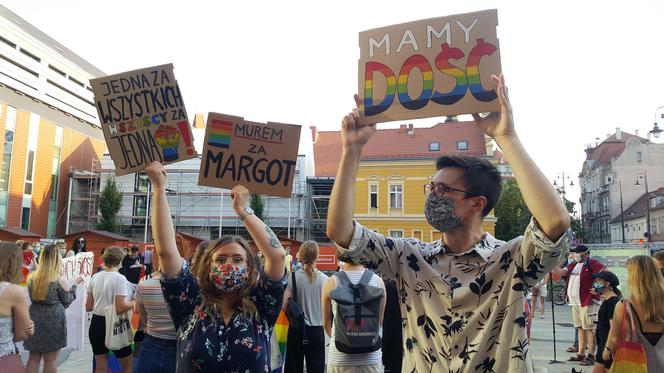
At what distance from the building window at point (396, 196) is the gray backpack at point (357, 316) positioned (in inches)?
1329

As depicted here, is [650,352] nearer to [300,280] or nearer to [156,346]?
[300,280]

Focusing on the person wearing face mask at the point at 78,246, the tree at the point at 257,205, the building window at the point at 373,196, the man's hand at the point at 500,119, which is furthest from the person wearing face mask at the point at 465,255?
the building window at the point at 373,196

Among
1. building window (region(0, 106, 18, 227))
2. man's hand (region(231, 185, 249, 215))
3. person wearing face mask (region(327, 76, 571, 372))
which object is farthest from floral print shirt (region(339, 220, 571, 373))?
building window (region(0, 106, 18, 227))

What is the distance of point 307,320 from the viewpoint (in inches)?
221

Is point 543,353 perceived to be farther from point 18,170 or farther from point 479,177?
point 18,170

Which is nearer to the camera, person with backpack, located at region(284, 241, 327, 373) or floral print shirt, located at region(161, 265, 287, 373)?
floral print shirt, located at region(161, 265, 287, 373)

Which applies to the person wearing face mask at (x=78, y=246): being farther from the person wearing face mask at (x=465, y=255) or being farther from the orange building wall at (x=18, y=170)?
the orange building wall at (x=18, y=170)

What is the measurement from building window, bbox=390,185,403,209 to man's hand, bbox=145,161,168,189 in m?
35.5

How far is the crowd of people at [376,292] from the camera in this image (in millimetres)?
2148

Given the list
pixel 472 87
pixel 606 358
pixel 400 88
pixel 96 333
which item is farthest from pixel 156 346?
pixel 606 358

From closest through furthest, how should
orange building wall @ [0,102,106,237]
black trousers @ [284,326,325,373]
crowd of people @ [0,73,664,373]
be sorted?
1. crowd of people @ [0,73,664,373]
2. black trousers @ [284,326,325,373]
3. orange building wall @ [0,102,106,237]

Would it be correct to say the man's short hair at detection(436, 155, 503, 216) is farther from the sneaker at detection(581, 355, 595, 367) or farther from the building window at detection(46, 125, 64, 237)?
the building window at detection(46, 125, 64, 237)

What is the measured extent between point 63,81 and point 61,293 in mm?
51954

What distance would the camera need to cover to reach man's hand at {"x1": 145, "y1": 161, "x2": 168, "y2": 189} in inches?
131
